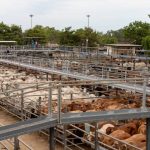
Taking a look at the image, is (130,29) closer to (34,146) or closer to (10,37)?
(10,37)

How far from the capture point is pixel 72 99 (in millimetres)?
20141

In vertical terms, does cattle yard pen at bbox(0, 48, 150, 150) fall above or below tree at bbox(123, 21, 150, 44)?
below

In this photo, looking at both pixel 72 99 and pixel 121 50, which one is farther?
pixel 121 50

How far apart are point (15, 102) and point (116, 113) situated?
39.6 feet

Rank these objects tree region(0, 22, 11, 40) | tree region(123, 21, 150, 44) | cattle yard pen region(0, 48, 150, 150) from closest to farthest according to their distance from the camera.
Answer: cattle yard pen region(0, 48, 150, 150) < tree region(123, 21, 150, 44) < tree region(0, 22, 11, 40)

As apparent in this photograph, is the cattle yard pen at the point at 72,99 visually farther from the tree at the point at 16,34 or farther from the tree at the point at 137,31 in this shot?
the tree at the point at 16,34

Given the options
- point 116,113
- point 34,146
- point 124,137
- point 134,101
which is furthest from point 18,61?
point 116,113

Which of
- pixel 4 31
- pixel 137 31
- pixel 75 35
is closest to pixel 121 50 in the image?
pixel 137 31

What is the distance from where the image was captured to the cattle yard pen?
8.36 m

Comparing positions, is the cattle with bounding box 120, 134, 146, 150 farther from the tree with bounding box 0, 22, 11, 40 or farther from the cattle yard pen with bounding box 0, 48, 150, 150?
the tree with bounding box 0, 22, 11, 40

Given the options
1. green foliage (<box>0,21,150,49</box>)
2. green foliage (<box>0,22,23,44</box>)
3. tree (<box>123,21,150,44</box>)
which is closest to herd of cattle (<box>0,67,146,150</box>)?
green foliage (<box>0,21,150,49</box>)

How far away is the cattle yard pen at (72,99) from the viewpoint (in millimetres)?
8359

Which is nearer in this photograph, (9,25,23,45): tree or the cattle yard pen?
the cattle yard pen

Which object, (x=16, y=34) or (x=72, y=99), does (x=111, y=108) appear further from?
(x=16, y=34)
